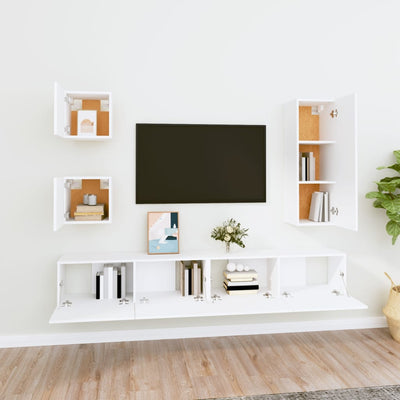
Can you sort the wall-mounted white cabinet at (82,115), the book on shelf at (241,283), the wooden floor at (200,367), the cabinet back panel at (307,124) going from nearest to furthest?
1. the wooden floor at (200,367)
2. the wall-mounted white cabinet at (82,115)
3. the book on shelf at (241,283)
4. the cabinet back panel at (307,124)

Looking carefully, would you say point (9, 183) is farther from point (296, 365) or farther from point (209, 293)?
point (296, 365)

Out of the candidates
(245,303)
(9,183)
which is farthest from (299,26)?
(9,183)

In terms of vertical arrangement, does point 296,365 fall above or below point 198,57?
below

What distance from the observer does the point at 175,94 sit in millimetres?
3240

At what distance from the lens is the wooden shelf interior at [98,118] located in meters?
3.15

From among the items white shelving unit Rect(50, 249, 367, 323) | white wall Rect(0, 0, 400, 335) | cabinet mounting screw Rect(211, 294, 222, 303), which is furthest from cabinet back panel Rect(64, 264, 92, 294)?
cabinet mounting screw Rect(211, 294, 222, 303)

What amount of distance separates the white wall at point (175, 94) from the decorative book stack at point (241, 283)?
0.30m

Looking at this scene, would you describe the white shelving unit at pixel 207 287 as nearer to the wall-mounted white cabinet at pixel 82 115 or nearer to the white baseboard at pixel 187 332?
the white baseboard at pixel 187 332

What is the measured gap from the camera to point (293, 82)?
11.1ft

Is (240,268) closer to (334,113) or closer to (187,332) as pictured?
(187,332)

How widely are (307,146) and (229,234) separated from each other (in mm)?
1013

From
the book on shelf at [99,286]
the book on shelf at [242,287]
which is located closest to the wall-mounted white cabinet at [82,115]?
the book on shelf at [99,286]

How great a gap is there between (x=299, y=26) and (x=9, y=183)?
Answer: 8.66 ft

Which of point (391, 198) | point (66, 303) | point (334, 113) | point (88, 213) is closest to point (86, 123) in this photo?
point (88, 213)
